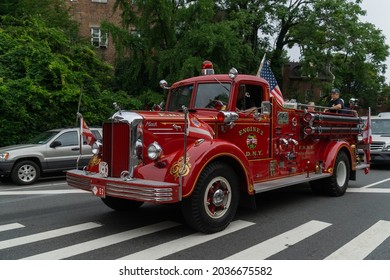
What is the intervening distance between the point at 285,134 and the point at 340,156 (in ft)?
6.48

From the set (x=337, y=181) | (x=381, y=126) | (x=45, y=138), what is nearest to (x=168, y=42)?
(x=45, y=138)

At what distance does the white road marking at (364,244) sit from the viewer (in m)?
4.61

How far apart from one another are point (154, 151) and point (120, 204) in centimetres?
198

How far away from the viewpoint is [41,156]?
10.9 metres

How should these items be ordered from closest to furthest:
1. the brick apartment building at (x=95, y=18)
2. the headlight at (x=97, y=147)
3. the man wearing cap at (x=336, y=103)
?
the headlight at (x=97, y=147)
the man wearing cap at (x=336, y=103)
the brick apartment building at (x=95, y=18)

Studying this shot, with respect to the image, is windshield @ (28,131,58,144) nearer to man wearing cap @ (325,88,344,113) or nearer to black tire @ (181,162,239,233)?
black tire @ (181,162,239,233)

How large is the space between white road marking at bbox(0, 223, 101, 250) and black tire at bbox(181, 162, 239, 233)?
165 cm

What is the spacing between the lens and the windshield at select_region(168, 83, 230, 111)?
6424 millimetres

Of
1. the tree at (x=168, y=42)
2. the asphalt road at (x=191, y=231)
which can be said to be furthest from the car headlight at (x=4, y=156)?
the tree at (x=168, y=42)

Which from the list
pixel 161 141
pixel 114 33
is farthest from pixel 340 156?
pixel 114 33

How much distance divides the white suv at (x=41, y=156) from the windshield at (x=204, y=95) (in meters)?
4.16

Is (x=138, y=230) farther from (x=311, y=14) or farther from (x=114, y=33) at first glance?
(x=311, y=14)

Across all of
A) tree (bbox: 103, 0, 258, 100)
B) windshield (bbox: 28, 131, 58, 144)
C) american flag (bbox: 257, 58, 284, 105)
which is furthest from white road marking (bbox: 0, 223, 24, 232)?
tree (bbox: 103, 0, 258, 100)

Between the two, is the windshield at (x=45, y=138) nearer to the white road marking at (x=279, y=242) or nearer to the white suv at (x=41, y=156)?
the white suv at (x=41, y=156)
